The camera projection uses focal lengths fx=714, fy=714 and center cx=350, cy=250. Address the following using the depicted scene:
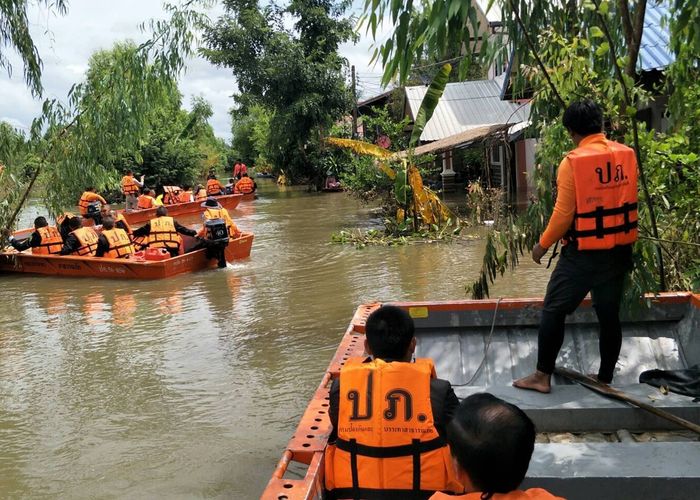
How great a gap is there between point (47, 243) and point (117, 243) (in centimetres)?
181

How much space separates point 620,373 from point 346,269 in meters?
8.28

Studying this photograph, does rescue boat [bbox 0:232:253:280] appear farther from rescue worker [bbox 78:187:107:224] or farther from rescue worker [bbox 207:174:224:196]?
rescue worker [bbox 207:174:224:196]

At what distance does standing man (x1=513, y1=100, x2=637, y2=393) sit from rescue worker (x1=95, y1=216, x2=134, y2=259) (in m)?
10.1

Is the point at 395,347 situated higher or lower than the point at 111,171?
lower

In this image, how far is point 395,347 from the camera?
10.0 ft

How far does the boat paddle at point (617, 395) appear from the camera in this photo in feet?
11.7

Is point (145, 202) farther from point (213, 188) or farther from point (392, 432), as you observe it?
point (392, 432)

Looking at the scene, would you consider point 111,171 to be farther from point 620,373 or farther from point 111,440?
point 620,373

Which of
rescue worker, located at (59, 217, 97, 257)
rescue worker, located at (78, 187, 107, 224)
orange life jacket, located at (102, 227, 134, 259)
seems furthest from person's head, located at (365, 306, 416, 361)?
rescue worker, located at (78, 187, 107, 224)

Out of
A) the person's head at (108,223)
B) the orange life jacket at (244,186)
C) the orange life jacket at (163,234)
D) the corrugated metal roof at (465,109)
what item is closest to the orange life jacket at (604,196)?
the orange life jacket at (163,234)

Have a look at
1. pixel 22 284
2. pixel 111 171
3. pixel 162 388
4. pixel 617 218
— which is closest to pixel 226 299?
pixel 162 388

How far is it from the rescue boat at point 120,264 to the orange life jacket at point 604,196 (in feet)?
30.6

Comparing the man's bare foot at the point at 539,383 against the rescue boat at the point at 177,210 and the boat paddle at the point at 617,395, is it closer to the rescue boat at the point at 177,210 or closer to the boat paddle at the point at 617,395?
Result: the boat paddle at the point at 617,395

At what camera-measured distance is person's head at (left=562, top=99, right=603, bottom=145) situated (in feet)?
12.8
